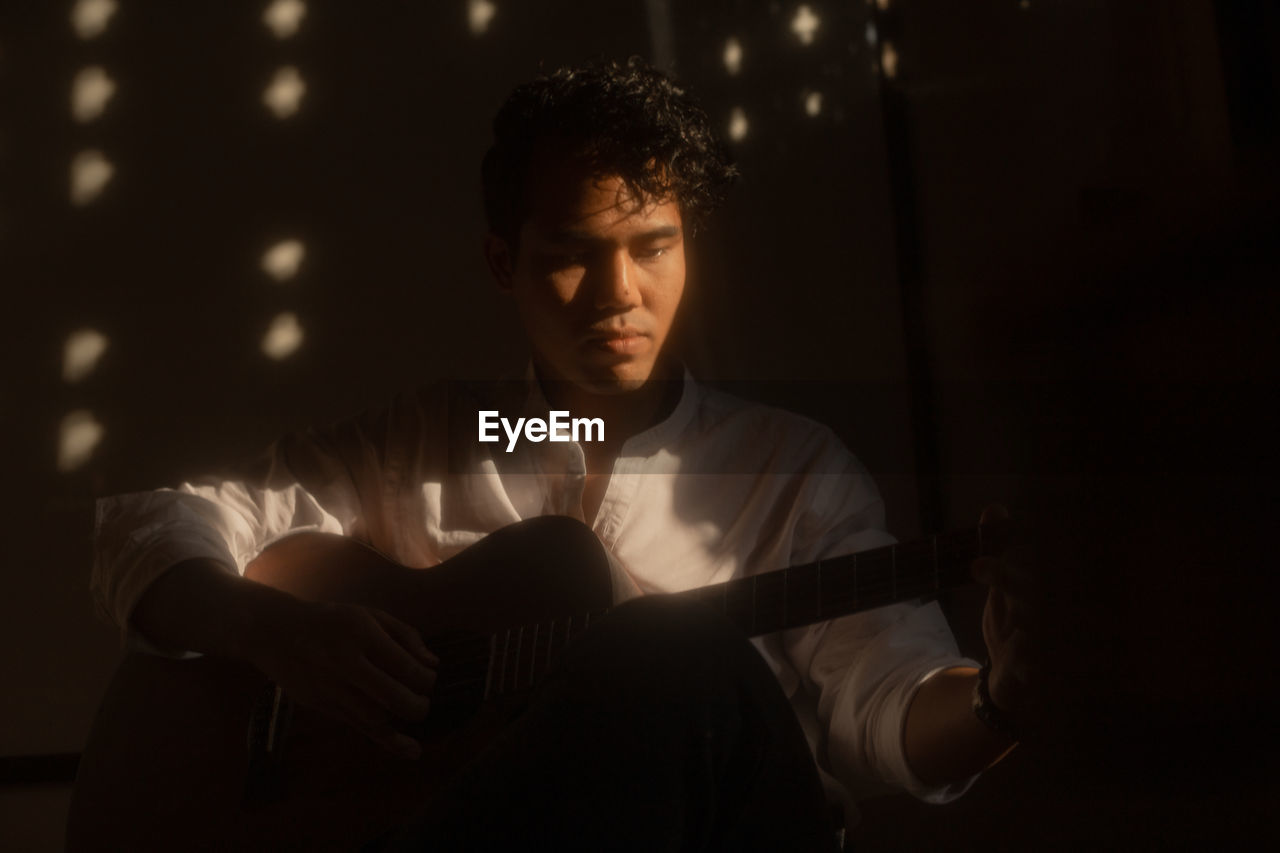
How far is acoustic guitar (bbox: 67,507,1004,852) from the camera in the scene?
0.73 metres

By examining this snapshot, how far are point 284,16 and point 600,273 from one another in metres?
0.86

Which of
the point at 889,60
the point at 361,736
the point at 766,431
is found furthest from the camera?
the point at 889,60

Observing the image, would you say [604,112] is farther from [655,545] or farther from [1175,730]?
[1175,730]

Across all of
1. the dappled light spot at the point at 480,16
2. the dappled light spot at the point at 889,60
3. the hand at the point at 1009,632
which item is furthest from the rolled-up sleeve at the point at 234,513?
the dappled light spot at the point at 889,60

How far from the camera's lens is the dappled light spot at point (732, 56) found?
127 cm

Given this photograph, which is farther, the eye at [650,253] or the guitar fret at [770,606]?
the eye at [650,253]

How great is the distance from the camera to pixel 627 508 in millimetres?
1041

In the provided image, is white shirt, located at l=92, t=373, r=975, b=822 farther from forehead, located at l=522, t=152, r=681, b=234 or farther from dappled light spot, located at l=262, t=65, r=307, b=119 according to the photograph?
dappled light spot, located at l=262, t=65, r=307, b=119

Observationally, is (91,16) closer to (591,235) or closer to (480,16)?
(480,16)

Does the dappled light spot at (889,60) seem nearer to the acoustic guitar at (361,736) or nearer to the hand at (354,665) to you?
the acoustic guitar at (361,736)

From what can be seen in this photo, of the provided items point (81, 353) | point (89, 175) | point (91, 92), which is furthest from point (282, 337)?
point (91, 92)

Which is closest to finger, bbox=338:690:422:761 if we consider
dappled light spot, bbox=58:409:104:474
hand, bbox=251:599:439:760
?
hand, bbox=251:599:439:760

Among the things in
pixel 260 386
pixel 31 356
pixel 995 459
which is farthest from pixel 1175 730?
pixel 31 356

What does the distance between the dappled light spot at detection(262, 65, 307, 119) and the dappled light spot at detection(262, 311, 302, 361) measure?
14.0 inches
